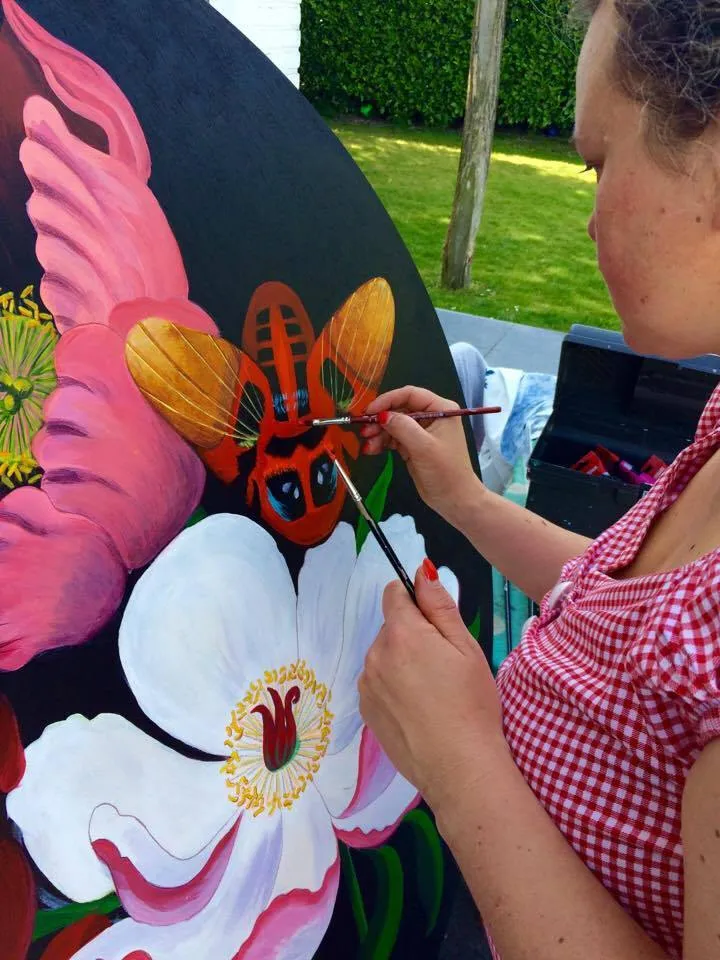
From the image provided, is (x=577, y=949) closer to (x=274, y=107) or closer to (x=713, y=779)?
(x=713, y=779)

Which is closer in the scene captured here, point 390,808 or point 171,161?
point 171,161

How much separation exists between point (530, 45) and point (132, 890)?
9.24 m

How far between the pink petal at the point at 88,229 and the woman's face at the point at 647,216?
1.32 ft

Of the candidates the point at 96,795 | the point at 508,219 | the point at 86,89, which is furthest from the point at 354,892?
the point at 508,219

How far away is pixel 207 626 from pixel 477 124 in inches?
178

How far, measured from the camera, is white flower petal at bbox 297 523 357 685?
3.39ft

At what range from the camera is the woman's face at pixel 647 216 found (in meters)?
0.67

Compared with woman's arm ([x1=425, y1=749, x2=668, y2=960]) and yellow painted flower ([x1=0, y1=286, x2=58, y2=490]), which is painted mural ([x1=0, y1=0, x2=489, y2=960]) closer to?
yellow painted flower ([x1=0, y1=286, x2=58, y2=490])

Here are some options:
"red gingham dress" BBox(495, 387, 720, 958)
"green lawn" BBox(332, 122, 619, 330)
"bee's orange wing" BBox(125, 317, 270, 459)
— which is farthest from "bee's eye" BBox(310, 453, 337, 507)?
"green lawn" BBox(332, 122, 619, 330)

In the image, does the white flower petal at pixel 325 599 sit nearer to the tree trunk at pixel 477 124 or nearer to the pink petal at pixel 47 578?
the pink petal at pixel 47 578

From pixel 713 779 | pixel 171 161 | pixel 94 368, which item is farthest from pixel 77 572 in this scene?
pixel 713 779

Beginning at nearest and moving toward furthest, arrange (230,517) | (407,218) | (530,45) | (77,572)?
1. (77,572)
2. (230,517)
3. (407,218)
4. (530,45)

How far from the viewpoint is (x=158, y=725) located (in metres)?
0.84

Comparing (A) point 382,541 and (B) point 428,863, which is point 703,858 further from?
(B) point 428,863
